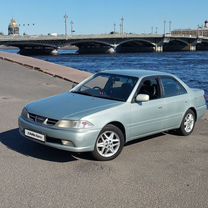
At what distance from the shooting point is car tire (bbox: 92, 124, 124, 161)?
5594mm

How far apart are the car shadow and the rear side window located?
80.5 inches

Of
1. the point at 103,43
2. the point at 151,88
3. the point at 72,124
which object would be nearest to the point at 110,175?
the point at 72,124

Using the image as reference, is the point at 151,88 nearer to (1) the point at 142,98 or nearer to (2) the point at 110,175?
(1) the point at 142,98

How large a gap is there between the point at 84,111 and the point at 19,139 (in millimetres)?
1651

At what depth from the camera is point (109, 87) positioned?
6531 mm

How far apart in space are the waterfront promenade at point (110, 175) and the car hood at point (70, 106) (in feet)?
2.06

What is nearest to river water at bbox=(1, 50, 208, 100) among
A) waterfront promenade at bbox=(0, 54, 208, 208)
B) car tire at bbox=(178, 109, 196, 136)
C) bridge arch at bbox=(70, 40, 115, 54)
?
car tire at bbox=(178, 109, 196, 136)

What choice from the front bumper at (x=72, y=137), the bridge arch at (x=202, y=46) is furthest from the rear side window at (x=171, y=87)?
the bridge arch at (x=202, y=46)

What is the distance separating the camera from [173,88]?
7094 millimetres

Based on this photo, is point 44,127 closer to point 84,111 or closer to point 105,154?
point 84,111

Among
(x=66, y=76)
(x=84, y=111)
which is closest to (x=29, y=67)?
(x=66, y=76)

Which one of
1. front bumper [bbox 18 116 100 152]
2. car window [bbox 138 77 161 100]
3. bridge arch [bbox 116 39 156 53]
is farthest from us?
bridge arch [bbox 116 39 156 53]

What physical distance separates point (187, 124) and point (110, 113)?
221cm

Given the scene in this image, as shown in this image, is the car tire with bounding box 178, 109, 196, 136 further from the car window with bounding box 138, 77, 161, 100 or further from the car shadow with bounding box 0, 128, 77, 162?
the car shadow with bounding box 0, 128, 77, 162
